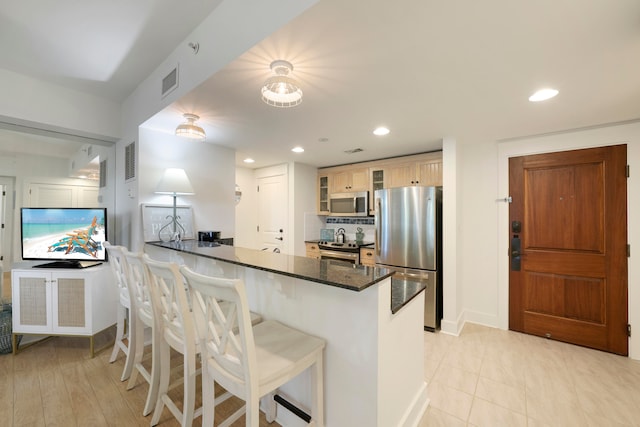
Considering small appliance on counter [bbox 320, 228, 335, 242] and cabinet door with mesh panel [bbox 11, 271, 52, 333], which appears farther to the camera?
small appliance on counter [bbox 320, 228, 335, 242]

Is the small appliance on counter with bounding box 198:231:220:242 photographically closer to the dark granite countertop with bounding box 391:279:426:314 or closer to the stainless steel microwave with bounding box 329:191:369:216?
the stainless steel microwave with bounding box 329:191:369:216

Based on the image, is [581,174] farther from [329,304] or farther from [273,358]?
[273,358]

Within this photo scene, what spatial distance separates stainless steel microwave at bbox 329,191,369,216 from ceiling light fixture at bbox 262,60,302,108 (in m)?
2.70

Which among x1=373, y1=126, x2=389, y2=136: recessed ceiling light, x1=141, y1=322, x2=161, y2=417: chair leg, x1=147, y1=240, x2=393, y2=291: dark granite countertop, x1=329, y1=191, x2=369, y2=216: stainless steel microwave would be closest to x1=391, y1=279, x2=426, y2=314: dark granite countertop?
x1=147, y1=240, x2=393, y2=291: dark granite countertop

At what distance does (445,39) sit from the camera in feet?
4.37

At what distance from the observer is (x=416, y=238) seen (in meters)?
3.11

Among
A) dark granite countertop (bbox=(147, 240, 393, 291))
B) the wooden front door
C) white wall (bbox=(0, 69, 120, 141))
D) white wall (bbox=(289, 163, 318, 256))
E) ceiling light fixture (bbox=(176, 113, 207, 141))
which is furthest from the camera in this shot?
white wall (bbox=(289, 163, 318, 256))

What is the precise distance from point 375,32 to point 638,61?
1.62 meters

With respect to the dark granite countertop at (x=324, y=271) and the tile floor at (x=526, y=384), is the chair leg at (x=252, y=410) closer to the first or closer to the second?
the dark granite countertop at (x=324, y=271)

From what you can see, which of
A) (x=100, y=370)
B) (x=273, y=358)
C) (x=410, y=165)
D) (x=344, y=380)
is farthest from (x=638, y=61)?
(x=100, y=370)

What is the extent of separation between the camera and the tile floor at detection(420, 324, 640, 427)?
172cm

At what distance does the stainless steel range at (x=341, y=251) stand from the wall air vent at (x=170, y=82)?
115 inches

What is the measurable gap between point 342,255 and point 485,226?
1.95 m

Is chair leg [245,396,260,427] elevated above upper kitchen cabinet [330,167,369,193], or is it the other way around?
upper kitchen cabinet [330,167,369,193]
